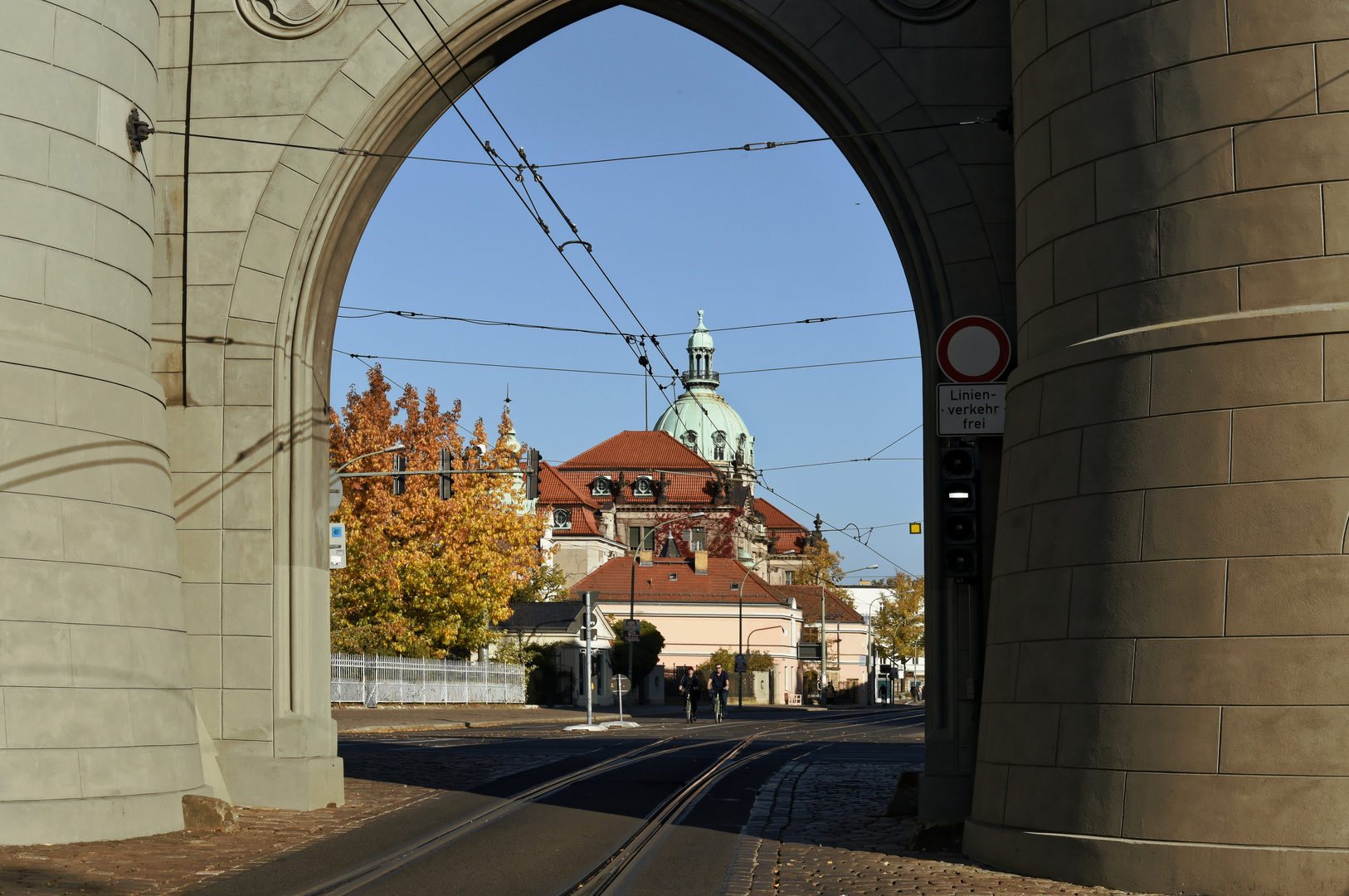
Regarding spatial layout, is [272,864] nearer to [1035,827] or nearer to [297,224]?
[1035,827]

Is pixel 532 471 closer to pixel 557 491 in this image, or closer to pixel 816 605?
pixel 816 605

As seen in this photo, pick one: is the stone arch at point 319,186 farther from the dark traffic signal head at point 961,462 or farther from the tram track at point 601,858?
the tram track at point 601,858

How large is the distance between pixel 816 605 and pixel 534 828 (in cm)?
8210

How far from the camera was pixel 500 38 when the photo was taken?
1323 centimetres

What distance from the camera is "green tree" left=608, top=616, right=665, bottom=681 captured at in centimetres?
5925

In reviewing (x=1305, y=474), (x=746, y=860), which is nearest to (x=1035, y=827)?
(x=746, y=860)

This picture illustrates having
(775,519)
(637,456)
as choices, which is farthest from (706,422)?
(637,456)

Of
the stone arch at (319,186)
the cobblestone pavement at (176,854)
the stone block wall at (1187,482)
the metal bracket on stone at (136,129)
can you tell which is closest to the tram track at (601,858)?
the cobblestone pavement at (176,854)

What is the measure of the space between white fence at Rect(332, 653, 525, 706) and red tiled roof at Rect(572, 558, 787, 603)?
31.2 meters

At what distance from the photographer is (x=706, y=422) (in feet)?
455

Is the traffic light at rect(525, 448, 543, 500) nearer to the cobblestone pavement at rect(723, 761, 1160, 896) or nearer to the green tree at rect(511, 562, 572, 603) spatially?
the cobblestone pavement at rect(723, 761, 1160, 896)

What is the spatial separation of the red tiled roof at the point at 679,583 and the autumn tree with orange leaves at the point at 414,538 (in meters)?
37.9

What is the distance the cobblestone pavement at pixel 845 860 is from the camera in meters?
8.36

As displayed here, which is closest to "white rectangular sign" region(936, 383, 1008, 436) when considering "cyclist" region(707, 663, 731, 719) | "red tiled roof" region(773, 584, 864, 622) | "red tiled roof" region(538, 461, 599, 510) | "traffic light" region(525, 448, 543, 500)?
"traffic light" region(525, 448, 543, 500)
